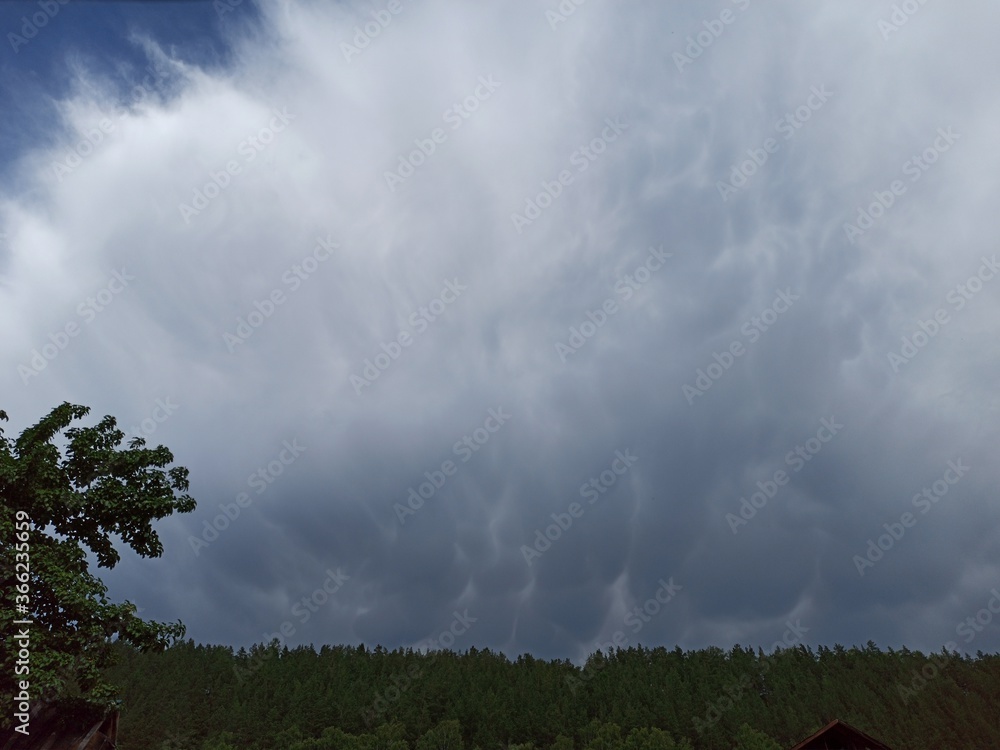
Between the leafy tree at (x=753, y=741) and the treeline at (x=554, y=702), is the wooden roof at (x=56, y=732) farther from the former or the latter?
the leafy tree at (x=753, y=741)

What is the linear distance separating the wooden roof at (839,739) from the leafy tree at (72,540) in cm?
3132

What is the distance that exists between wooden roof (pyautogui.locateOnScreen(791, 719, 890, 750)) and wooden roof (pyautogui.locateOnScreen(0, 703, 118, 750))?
31.7m

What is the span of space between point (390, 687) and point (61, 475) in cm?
14346

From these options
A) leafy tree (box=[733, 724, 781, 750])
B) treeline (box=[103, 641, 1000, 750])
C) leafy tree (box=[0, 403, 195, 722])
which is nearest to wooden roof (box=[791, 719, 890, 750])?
leafy tree (box=[0, 403, 195, 722])

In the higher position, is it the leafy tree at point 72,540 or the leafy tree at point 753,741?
the leafy tree at point 753,741

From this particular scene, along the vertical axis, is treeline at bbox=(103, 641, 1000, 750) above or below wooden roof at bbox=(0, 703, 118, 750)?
above

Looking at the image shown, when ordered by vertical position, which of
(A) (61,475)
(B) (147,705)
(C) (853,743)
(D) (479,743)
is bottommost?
(A) (61,475)

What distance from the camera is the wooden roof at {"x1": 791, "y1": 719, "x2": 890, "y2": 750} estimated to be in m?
34.6

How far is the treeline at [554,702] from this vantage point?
12144cm

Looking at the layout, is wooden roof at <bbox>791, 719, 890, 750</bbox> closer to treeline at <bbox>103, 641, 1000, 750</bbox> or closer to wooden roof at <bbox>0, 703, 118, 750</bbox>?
wooden roof at <bbox>0, 703, 118, 750</bbox>

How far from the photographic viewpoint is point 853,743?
34.8 meters

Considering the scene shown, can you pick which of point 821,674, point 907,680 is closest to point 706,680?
point 821,674

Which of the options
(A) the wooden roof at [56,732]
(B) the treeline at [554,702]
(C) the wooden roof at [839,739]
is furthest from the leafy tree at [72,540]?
(B) the treeline at [554,702]

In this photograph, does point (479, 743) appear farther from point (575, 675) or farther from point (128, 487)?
point (128, 487)
